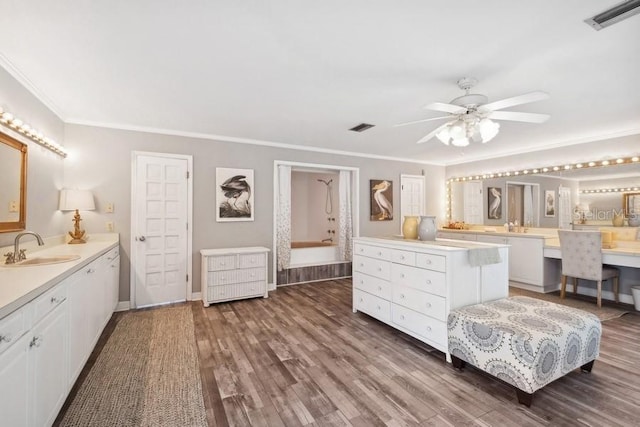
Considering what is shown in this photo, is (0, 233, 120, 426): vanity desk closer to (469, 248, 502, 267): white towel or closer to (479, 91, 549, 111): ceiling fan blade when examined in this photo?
→ (469, 248, 502, 267): white towel

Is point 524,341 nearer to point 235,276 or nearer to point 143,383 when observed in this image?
point 143,383

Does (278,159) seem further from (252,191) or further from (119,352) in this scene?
(119,352)

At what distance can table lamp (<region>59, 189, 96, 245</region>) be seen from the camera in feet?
10.9

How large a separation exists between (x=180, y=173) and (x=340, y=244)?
307 centimetres

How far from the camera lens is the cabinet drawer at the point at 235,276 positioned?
13.2ft

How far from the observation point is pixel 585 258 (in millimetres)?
3967

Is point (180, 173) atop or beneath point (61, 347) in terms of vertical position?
atop

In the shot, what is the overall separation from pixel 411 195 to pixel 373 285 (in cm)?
347

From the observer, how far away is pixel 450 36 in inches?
76.8

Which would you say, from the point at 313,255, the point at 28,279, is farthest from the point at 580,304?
the point at 28,279

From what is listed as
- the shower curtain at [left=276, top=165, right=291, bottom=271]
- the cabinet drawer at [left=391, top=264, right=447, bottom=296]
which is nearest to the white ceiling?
the shower curtain at [left=276, top=165, right=291, bottom=271]

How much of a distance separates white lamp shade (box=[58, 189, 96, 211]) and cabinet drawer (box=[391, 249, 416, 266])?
3.51 m

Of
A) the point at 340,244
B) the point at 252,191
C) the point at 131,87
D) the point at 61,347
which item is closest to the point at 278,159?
the point at 252,191

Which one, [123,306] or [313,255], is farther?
[313,255]
